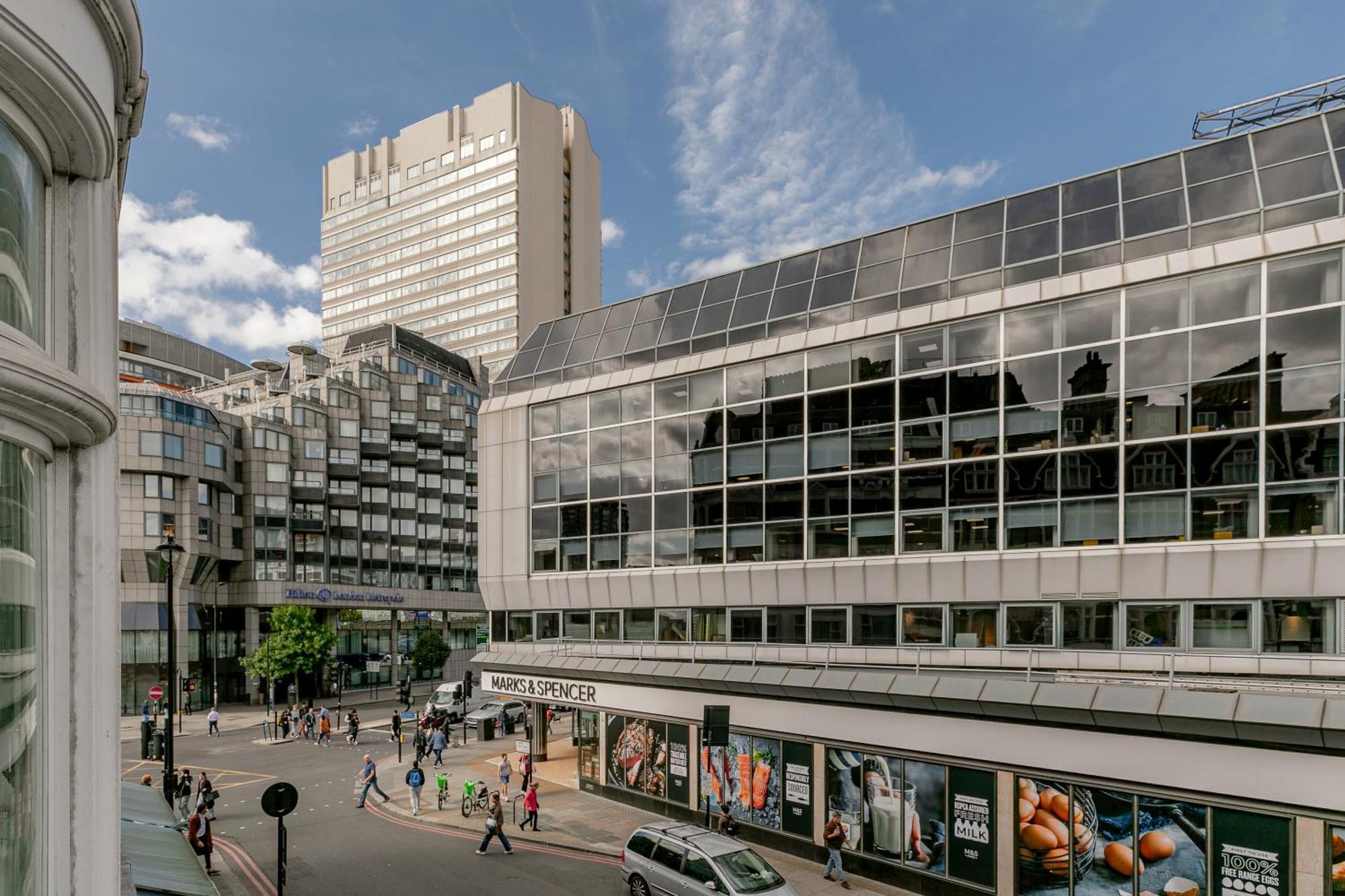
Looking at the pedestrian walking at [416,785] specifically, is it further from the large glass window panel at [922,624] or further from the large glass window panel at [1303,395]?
the large glass window panel at [1303,395]

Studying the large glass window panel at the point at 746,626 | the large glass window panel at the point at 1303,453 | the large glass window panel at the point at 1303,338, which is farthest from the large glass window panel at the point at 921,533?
the large glass window panel at the point at 1303,338

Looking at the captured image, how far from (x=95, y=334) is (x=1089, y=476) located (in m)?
Answer: 18.3

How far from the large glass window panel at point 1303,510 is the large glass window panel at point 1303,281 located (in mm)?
3573

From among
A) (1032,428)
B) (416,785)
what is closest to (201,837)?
(416,785)

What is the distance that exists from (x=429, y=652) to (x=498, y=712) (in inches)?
1155

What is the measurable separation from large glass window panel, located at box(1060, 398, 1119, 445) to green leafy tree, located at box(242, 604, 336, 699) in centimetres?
4510

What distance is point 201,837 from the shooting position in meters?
18.9

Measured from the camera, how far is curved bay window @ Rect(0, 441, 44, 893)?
4121mm

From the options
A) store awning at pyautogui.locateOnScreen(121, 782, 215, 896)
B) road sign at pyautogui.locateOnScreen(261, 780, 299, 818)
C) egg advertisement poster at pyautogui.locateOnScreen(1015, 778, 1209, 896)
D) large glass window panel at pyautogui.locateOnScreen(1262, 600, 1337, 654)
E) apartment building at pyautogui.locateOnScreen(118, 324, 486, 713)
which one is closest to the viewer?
store awning at pyautogui.locateOnScreen(121, 782, 215, 896)

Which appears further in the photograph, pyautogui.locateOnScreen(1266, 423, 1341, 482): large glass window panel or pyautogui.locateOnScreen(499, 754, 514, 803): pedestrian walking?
pyautogui.locateOnScreen(499, 754, 514, 803): pedestrian walking

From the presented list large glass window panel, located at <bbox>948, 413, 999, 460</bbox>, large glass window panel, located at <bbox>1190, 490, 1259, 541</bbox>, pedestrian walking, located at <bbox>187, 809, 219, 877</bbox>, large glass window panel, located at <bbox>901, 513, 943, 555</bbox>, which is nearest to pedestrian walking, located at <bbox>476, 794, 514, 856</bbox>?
pedestrian walking, located at <bbox>187, 809, 219, 877</bbox>

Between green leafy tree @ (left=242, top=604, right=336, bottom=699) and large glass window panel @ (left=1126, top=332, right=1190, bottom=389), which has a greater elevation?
large glass window panel @ (left=1126, top=332, right=1190, bottom=389)

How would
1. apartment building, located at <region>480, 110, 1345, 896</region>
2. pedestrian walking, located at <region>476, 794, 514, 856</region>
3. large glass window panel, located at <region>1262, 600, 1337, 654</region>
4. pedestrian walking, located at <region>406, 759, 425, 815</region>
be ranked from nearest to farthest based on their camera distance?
apartment building, located at <region>480, 110, 1345, 896</region> → large glass window panel, located at <region>1262, 600, 1337, 654</region> → pedestrian walking, located at <region>476, 794, 514, 856</region> → pedestrian walking, located at <region>406, 759, 425, 815</region>

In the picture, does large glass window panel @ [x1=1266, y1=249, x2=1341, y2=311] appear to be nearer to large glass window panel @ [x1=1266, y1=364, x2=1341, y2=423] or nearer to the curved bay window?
large glass window panel @ [x1=1266, y1=364, x2=1341, y2=423]
